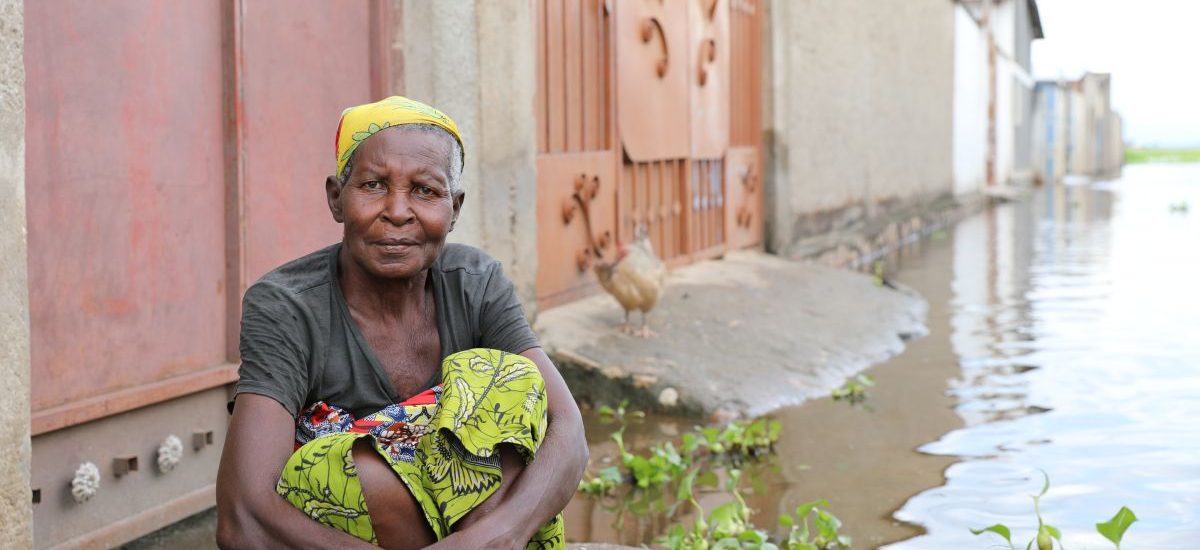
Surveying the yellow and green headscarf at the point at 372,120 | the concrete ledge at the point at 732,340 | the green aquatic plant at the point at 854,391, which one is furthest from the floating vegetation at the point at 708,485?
the yellow and green headscarf at the point at 372,120

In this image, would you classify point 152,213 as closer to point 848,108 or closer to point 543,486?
point 543,486

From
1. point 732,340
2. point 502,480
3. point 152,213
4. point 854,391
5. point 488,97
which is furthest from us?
point 732,340

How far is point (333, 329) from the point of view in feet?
8.08

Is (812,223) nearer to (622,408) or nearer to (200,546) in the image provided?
(622,408)

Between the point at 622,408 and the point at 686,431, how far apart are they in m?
0.26

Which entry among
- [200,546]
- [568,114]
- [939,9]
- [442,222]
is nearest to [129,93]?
[200,546]

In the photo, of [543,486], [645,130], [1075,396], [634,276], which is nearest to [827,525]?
[543,486]

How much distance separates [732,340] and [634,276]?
751 mm

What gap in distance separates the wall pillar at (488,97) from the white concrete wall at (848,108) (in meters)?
4.04

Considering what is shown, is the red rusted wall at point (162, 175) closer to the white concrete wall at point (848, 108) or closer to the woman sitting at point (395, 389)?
the woman sitting at point (395, 389)

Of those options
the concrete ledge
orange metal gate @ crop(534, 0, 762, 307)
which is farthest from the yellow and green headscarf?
orange metal gate @ crop(534, 0, 762, 307)

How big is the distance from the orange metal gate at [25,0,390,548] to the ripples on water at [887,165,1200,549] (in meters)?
2.09

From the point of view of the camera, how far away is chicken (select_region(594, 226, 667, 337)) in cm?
581

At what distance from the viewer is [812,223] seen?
10.4m
